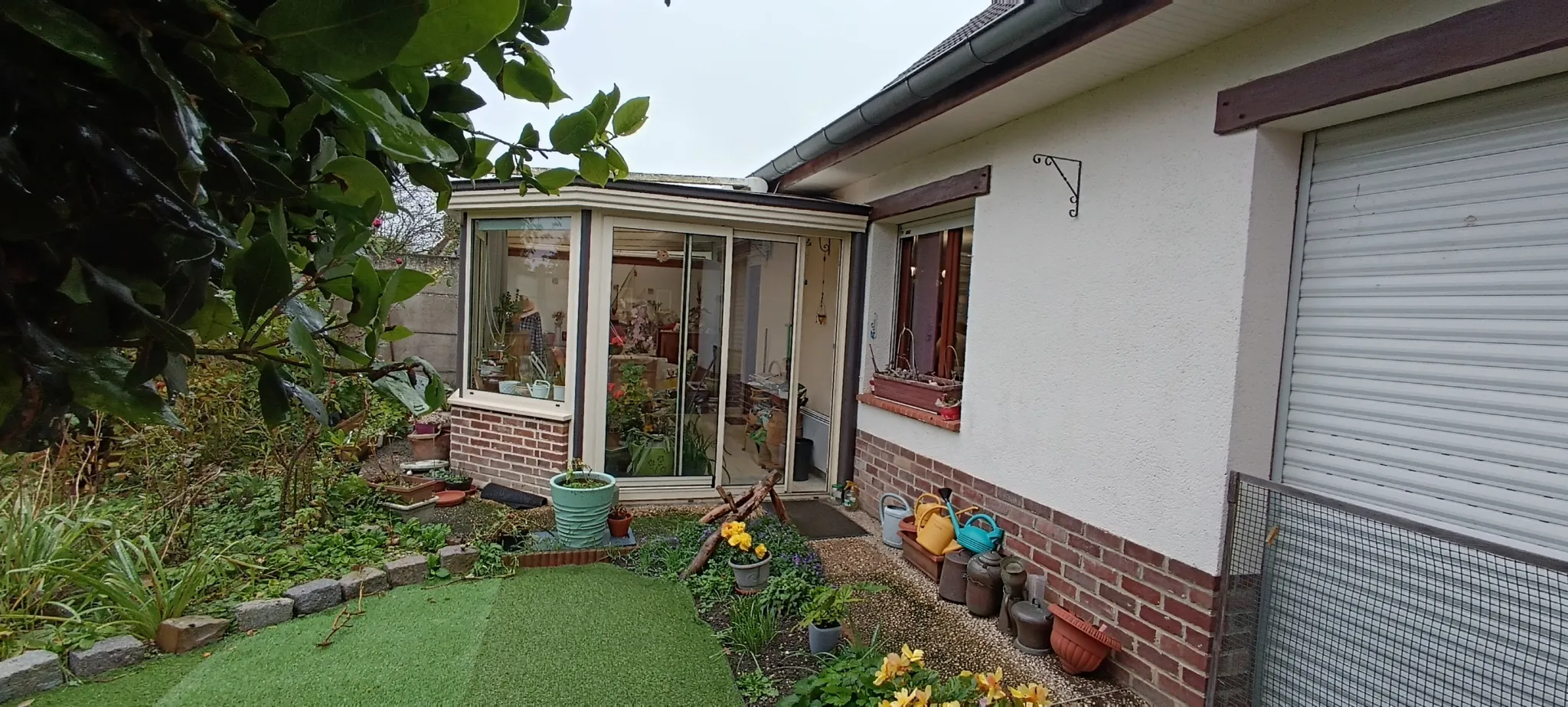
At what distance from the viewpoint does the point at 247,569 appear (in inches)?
138

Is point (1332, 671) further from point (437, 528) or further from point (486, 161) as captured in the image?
point (437, 528)

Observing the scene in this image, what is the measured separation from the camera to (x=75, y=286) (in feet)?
1.27

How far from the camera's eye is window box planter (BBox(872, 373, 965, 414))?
177 inches

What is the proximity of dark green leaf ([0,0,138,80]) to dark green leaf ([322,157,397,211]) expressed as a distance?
23 centimetres

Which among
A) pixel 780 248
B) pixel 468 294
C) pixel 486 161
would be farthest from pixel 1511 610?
pixel 468 294

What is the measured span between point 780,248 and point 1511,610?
4.69 metres

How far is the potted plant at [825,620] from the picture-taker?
3.08 meters

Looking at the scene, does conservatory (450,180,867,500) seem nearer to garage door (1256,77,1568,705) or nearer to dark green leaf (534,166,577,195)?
garage door (1256,77,1568,705)

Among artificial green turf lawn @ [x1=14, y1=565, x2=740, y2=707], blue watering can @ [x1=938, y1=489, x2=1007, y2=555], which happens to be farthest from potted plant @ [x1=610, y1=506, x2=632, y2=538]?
blue watering can @ [x1=938, y1=489, x2=1007, y2=555]

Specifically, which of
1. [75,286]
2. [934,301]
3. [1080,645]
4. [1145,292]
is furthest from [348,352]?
[934,301]

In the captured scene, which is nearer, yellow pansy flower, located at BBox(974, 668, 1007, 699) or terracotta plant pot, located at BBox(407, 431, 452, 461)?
yellow pansy flower, located at BBox(974, 668, 1007, 699)

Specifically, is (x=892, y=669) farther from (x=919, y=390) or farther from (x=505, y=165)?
(x=919, y=390)

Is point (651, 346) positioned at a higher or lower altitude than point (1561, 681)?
higher

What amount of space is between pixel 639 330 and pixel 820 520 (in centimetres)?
209
